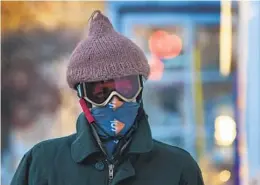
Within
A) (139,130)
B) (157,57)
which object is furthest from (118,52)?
(157,57)

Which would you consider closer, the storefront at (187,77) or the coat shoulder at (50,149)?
the coat shoulder at (50,149)

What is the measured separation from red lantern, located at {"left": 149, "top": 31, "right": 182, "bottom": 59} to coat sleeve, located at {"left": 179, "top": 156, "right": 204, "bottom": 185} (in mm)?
2247

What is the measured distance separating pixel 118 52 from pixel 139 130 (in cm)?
30

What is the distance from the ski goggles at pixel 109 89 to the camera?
2.29 meters

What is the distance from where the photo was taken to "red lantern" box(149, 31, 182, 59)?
455 centimetres

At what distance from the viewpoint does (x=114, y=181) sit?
220cm

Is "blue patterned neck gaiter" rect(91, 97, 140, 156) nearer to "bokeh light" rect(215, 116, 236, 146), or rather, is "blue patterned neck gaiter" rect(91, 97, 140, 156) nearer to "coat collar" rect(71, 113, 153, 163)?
"coat collar" rect(71, 113, 153, 163)

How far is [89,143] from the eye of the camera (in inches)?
89.0

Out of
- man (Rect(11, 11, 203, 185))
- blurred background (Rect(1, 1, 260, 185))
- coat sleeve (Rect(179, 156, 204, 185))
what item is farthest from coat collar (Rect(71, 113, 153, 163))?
blurred background (Rect(1, 1, 260, 185))

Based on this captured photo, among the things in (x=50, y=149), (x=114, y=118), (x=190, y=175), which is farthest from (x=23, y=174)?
(x=190, y=175)

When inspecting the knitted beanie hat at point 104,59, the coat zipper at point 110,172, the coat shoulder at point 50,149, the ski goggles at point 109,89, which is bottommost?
the coat zipper at point 110,172

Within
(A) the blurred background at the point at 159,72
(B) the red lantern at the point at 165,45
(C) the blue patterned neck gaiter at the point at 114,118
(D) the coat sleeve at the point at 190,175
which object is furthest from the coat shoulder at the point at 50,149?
(B) the red lantern at the point at 165,45

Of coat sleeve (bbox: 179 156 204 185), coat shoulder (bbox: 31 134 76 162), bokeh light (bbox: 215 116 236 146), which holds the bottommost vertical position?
bokeh light (bbox: 215 116 236 146)

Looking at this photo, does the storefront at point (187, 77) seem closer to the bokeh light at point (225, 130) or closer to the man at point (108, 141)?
the bokeh light at point (225, 130)
